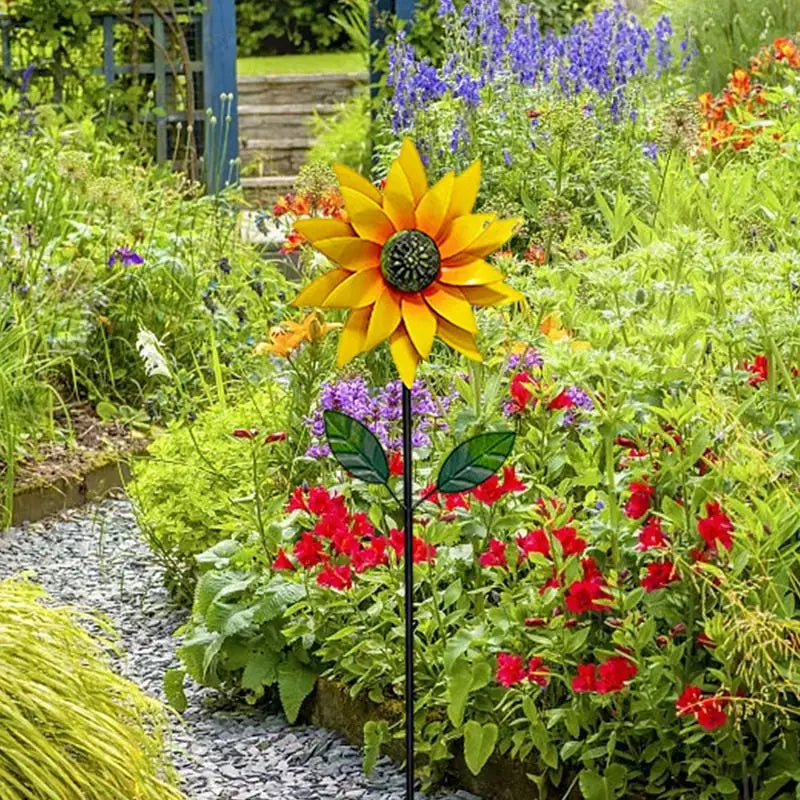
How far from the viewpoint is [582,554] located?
2729 mm

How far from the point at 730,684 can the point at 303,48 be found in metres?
13.5

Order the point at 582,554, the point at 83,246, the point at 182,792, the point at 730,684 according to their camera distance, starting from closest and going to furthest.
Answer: the point at 730,684 → the point at 582,554 → the point at 182,792 → the point at 83,246

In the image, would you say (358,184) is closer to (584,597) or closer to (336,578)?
(584,597)

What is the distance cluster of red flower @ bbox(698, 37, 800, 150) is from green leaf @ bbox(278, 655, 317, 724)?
10.2 feet

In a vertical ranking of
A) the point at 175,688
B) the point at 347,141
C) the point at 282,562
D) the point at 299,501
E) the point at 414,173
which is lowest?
the point at 347,141

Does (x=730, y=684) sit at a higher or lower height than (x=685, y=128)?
lower

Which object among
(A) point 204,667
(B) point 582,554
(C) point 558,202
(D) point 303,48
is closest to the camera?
(B) point 582,554

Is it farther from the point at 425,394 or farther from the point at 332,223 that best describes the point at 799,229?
the point at 332,223

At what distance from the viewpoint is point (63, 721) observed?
97.4 inches

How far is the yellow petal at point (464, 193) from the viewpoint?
7.10 ft

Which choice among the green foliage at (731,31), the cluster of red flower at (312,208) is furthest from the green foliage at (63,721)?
the green foliage at (731,31)

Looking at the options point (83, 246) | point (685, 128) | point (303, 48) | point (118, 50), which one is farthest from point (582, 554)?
point (303, 48)

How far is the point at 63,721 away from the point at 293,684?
0.80 metres

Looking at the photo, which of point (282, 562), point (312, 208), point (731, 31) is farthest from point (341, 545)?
point (731, 31)
